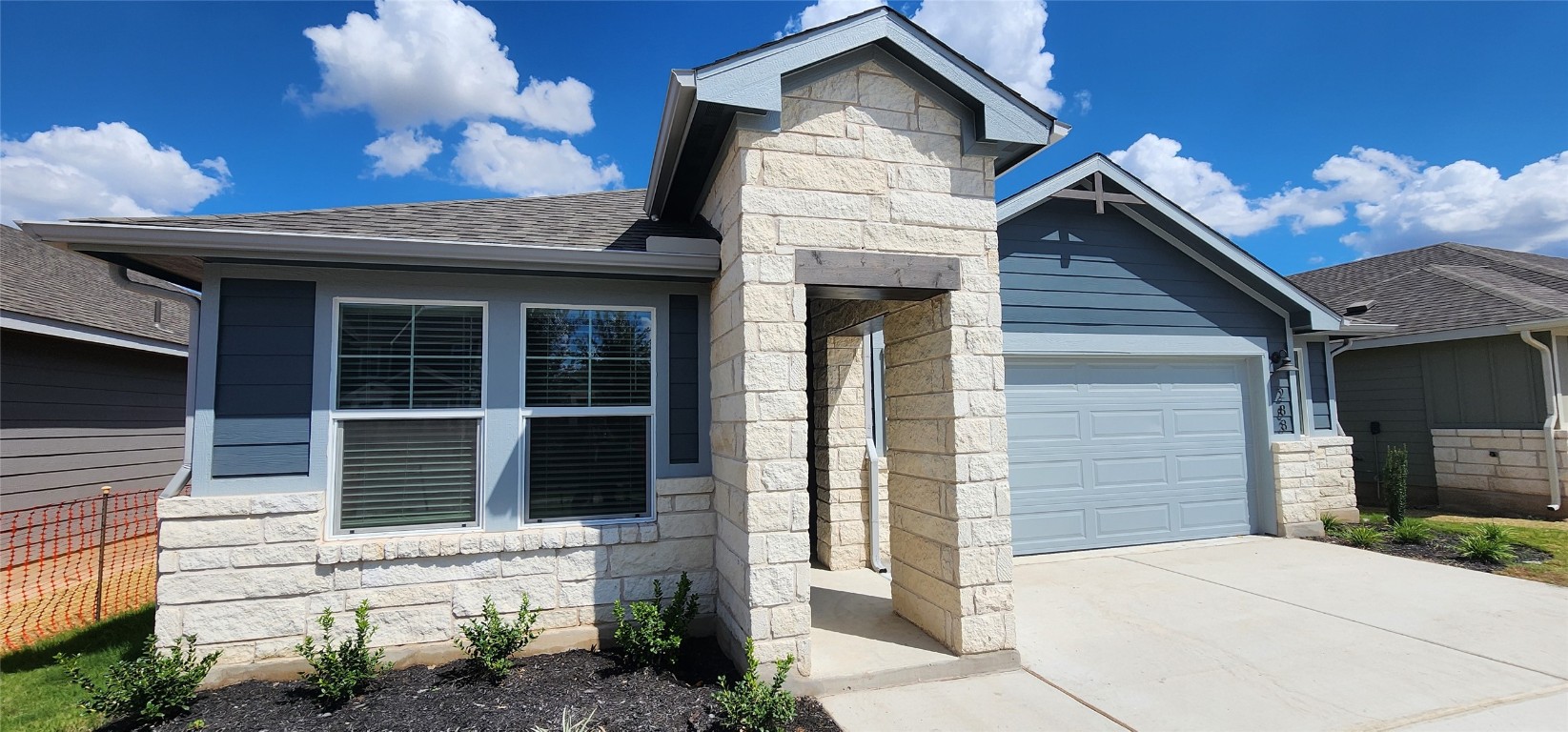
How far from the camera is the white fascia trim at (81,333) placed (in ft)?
22.9

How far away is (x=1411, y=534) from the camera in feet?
24.7

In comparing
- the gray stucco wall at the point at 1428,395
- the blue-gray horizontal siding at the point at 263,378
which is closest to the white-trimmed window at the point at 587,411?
the blue-gray horizontal siding at the point at 263,378

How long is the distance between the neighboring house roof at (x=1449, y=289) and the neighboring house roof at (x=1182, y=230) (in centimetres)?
271

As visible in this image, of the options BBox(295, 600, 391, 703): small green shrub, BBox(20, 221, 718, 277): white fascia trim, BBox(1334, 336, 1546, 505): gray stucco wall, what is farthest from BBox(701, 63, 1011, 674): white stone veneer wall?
BBox(1334, 336, 1546, 505): gray stucco wall

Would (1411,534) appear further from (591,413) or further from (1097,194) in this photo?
(591,413)

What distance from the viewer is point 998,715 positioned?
3473 mm

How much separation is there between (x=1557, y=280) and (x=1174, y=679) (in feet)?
45.2

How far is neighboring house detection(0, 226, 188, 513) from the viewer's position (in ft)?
24.3

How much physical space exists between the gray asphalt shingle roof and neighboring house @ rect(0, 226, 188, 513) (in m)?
3.02

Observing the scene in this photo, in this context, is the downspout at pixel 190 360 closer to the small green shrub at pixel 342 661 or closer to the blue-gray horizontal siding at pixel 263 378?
the blue-gray horizontal siding at pixel 263 378

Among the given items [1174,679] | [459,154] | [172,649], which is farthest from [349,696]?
[459,154]

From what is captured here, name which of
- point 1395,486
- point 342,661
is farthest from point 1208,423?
point 342,661

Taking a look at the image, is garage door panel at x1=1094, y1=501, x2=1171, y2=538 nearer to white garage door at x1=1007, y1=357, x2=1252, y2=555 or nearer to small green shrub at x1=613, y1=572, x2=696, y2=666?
white garage door at x1=1007, y1=357, x2=1252, y2=555

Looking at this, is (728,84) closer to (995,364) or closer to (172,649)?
(995,364)
